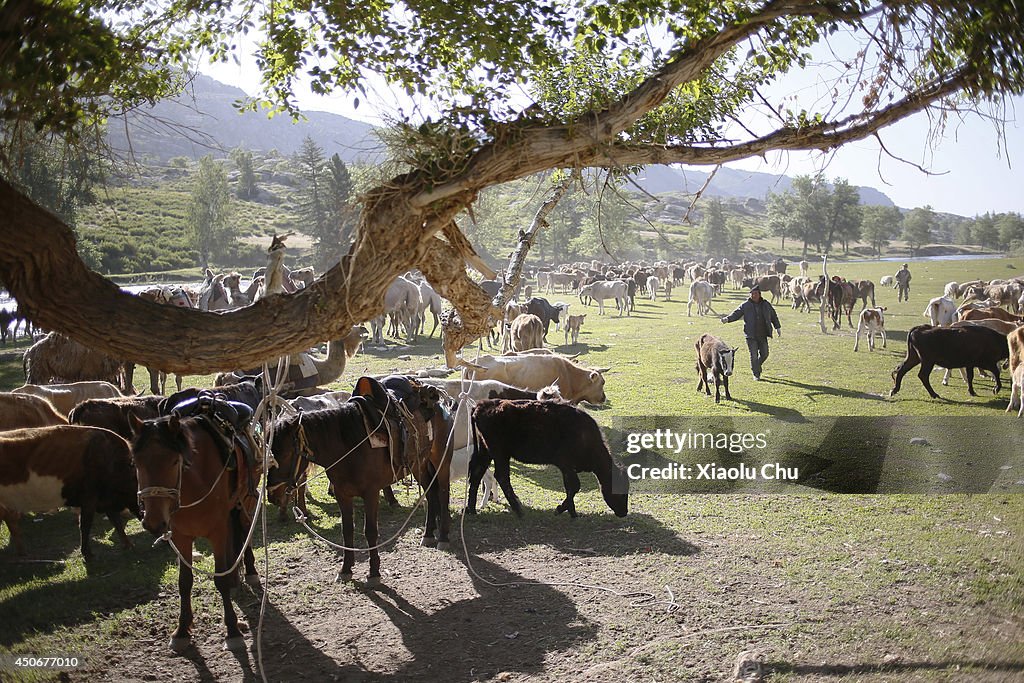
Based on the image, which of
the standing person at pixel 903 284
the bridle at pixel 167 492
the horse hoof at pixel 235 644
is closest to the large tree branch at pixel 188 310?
the bridle at pixel 167 492

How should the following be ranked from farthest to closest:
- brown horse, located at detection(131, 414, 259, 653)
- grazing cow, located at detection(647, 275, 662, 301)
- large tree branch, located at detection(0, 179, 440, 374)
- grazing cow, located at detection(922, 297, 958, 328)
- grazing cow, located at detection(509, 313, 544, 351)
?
grazing cow, located at detection(647, 275, 662, 301)
grazing cow, located at detection(922, 297, 958, 328)
grazing cow, located at detection(509, 313, 544, 351)
brown horse, located at detection(131, 414, 259, 653)
large tree branch, located at detection(0, 179, 440, 374)

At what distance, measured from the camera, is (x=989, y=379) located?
16.3 meters

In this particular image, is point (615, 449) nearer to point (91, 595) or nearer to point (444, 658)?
point (444, 658)

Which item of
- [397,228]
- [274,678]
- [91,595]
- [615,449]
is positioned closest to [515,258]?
[397,228]

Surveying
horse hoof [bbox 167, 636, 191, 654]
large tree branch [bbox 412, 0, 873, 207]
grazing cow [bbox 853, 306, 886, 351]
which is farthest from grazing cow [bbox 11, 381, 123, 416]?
grazing cow [bbox 853, 306, 886, 351]

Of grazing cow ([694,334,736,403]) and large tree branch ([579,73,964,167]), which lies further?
grazing cow ([694,334,736,403])

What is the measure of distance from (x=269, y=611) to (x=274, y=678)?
3.88 ft

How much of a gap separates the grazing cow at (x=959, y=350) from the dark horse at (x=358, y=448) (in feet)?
39.6

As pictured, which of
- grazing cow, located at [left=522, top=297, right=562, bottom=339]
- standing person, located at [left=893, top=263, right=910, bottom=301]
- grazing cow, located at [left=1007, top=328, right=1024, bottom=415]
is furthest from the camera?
standing person, located at [left=893, top=263, right=910, bottom=301]

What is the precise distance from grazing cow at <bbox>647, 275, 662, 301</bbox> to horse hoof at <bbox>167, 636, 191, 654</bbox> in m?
38.5

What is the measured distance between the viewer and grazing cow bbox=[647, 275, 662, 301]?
42.0m

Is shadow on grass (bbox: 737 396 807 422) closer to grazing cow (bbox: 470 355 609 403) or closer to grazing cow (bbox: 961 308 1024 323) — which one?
grazing cow (bbox: 470 355 609 403)

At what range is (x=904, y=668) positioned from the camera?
493 cm

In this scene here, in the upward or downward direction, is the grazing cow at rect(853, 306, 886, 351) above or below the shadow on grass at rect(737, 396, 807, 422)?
above
